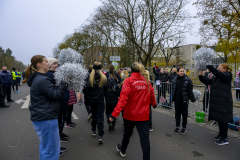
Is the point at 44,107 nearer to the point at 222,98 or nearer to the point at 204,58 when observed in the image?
the point at 204,58

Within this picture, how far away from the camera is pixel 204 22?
667 inches

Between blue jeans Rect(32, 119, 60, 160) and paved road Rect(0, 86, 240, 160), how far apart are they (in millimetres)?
1165

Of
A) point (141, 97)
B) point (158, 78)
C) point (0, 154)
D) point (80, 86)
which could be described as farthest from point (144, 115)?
point (158, 78)

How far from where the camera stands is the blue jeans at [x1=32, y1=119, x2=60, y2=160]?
2223 millimetres

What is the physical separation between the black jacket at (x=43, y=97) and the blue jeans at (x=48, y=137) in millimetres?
87

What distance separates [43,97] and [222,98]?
3.88 m

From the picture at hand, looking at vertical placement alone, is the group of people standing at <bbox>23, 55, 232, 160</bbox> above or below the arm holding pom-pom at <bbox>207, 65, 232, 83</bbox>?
below

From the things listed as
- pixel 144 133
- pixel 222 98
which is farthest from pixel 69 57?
pixel 222 98

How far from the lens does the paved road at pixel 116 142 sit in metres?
3.38

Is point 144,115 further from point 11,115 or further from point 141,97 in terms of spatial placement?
point 11,115

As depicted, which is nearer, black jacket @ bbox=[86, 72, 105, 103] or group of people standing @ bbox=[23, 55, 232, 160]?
group of people standing @ bbox=[23, 55, 232, 160]

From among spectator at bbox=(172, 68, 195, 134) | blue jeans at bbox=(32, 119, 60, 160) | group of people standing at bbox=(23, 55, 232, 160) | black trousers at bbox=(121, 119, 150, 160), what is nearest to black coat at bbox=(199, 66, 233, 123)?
group of people standing at bbox=(23, 55, 232, 160)

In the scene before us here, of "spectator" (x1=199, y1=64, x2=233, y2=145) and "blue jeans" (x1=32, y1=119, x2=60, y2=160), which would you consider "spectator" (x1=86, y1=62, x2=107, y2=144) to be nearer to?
"blue jeans" (x1=32, y1=119, x2=60, y2=160)

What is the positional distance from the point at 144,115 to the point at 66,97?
1.98 meters
